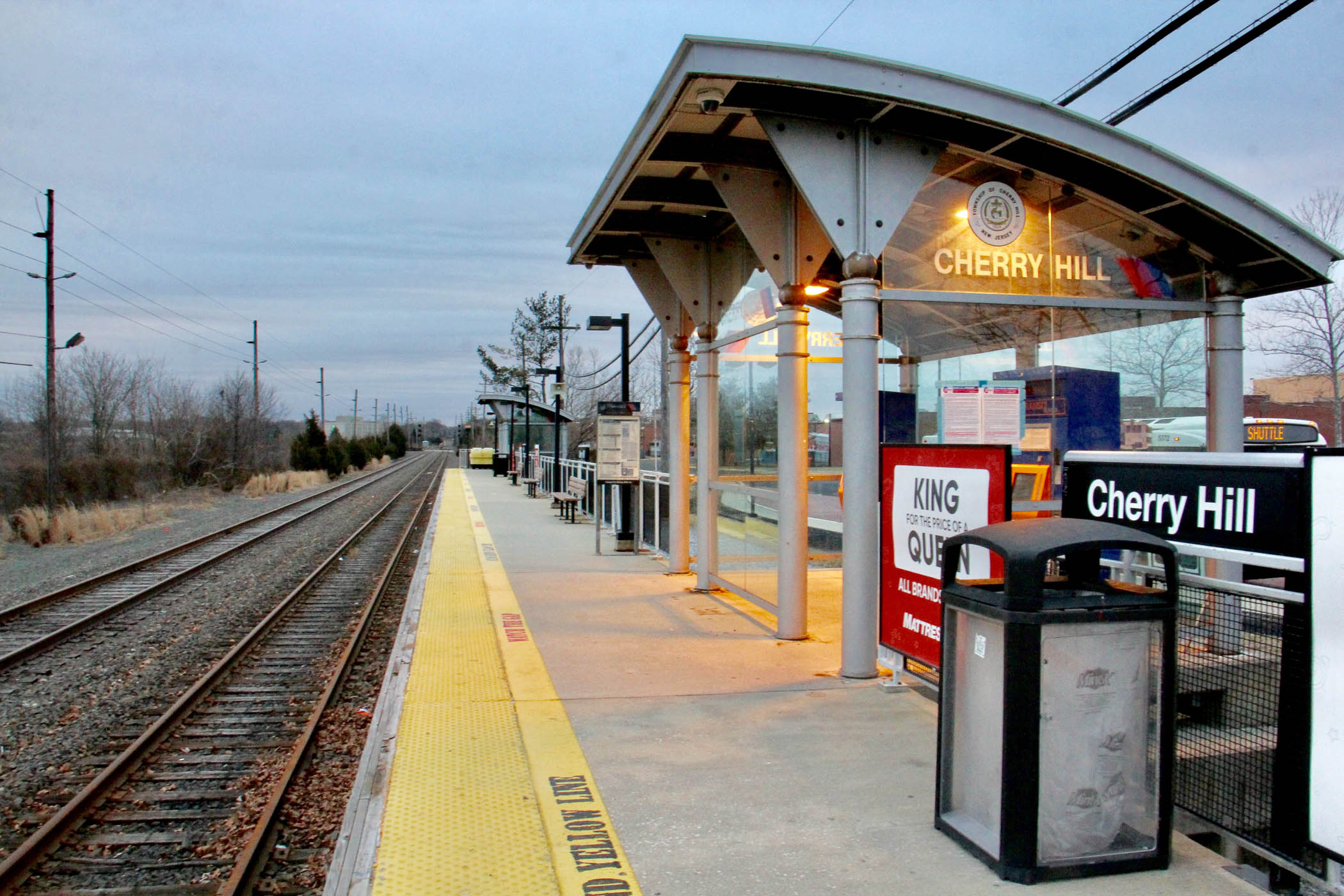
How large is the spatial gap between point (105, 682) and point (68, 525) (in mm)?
15168

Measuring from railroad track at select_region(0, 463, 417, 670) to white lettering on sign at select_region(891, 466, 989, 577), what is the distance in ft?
24.9

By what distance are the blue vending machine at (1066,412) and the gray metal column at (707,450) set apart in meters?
3.40

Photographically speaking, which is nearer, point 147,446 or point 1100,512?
point 1100,512

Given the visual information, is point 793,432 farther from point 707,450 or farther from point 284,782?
point 284,782

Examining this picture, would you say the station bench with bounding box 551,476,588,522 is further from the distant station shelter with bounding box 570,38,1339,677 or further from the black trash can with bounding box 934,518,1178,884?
the black trash can with bounding box 934,518,1178,884

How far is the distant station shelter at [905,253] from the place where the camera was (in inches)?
235

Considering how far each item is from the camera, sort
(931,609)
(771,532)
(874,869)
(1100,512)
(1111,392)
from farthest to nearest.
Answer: (771,532) → (1111,392) → (931,609) → (1100,512) → (874,869)

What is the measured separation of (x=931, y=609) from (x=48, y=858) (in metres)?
4.67

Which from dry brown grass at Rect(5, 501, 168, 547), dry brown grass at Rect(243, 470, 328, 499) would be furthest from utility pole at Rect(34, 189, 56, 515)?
dry brown grass at Rect(243, 470, 328, 499)

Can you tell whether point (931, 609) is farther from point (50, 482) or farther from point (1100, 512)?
point (50, 482)

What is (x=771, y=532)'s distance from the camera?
8.70 metres

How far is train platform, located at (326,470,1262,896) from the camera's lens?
139 inches

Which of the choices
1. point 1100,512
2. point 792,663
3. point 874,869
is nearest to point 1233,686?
point 1100,512

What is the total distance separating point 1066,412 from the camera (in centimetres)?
704
